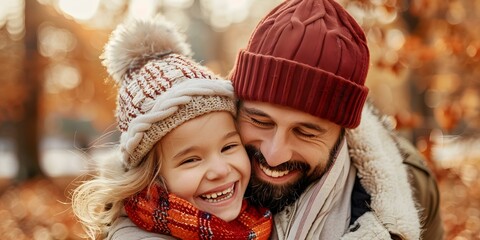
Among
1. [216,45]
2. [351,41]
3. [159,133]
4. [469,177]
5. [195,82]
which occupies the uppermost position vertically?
[351,41]

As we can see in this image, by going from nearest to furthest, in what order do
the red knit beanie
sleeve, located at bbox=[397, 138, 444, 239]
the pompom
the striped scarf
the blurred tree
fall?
the striped scarf
the red knit beanie
the pompom
sleeve, located at bbox=[397, 138, 444, 239]
the blurred tree

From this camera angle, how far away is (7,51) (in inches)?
455

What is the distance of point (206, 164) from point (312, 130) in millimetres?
507

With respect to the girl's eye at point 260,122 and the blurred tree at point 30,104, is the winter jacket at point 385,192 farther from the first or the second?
the blurred tree at point 30,104

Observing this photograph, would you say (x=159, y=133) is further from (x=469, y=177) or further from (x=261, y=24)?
(x=469, y=177)

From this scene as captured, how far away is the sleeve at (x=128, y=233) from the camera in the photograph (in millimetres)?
2436

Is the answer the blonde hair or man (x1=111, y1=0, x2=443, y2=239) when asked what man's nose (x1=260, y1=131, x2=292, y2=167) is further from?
the blonde hair

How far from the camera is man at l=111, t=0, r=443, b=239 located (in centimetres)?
252

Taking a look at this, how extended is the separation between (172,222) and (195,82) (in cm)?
61

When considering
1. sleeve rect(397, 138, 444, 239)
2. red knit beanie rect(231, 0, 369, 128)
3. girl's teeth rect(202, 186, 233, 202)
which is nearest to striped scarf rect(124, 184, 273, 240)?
girl's teeth rect(202, 186, 233, 202)

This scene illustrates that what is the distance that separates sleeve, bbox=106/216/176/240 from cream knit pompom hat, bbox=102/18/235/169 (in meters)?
0.26

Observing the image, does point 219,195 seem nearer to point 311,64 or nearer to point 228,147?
point 228,147

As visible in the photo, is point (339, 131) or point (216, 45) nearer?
point (339, 131)

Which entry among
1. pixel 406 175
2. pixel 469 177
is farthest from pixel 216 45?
pixel 406 175
